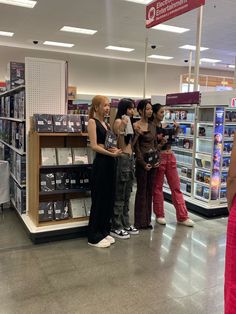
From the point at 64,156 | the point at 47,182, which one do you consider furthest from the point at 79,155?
the point at 47,182

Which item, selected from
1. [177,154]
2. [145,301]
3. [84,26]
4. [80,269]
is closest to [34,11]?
[84,26]

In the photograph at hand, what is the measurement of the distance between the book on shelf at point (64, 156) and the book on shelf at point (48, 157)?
Result: 0.15ft

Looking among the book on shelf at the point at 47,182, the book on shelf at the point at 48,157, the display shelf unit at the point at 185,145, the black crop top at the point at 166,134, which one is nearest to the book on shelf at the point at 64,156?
the book on shelf at the point at 48,157

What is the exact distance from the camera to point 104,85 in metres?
14.1

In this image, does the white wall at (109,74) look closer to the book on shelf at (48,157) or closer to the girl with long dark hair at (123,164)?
the book on shelf at (48,157)

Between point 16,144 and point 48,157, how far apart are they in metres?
1.07

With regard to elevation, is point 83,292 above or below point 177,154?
below

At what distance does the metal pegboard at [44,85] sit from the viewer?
154 inches

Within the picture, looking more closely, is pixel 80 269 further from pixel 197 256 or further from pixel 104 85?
pixel 104 85

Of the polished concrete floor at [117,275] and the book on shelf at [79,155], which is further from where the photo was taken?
the book on shelf at [79,155]

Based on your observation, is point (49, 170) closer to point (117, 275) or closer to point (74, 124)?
point (74, 124)

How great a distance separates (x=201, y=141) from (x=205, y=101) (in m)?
0.71

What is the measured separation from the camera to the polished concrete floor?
2566mm

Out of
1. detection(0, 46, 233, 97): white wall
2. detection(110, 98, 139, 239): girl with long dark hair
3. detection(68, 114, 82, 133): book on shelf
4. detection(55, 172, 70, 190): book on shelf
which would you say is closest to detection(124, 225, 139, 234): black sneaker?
detection(110, 98, 139, 239): girl with long dark hair
